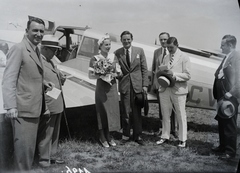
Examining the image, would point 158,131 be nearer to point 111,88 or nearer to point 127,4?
point 111,88

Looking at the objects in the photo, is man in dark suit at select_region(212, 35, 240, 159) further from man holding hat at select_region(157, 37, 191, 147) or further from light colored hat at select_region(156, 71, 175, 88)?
light colored hat at select_region(156, 71, 175, 88)

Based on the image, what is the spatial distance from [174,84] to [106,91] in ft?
2.98

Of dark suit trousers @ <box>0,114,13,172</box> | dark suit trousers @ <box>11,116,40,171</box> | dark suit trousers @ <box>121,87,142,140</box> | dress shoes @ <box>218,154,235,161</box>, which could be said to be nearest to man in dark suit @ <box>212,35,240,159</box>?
dress shoes @ <box>218,154,235,161</box>

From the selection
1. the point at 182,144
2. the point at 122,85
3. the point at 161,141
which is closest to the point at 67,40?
the point at 122,85

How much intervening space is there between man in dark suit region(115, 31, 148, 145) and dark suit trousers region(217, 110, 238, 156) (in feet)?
3.55

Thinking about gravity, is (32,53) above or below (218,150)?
above

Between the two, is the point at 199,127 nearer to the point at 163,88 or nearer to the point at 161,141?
the point at 161,141

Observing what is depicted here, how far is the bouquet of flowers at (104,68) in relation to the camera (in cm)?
308

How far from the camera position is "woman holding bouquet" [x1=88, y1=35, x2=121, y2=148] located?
3154 millimetres

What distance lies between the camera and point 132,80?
339cm

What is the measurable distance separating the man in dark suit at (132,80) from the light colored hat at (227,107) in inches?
40.8

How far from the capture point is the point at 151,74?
3977mm

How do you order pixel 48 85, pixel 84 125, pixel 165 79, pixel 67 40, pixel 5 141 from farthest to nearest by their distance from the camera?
pixel 67 40 < pixel 84 125 < pixel 165 79 < pixel 5 141 < pixel 48 85

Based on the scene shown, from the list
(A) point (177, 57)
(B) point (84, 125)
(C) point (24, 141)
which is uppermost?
(A) point (177, 57)
